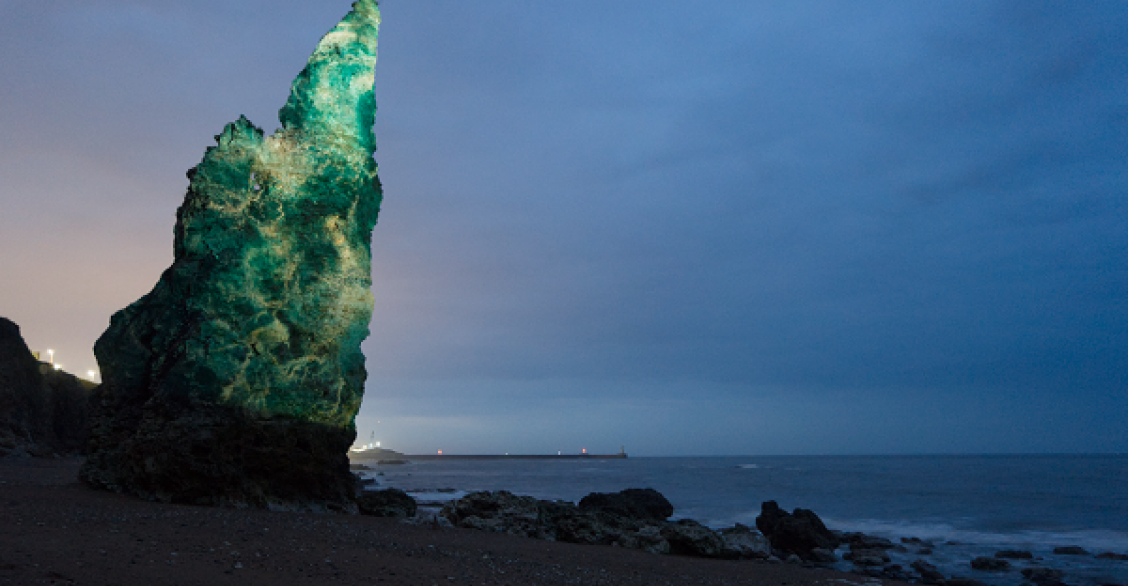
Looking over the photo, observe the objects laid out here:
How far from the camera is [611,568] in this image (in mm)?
12461

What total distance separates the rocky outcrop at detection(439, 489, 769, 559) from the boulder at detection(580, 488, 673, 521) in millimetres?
6171

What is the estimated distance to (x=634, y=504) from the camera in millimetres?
25984

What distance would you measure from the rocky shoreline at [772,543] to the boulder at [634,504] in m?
0.69

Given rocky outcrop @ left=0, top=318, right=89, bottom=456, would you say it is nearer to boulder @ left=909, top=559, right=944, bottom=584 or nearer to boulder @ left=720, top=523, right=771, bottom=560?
boulder @ left=720, top=523, right=771, bottom=560

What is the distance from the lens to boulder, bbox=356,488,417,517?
17.0m

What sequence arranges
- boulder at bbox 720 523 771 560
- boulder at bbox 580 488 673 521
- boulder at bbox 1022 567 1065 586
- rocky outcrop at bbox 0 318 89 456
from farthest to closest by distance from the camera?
rocky outcrop at bbox 0 318 89 456 → boulder at bbox 580 488 673 521 → boulder at bbox 1022 567 1065 586 → boulder at bbox 720 523 771 560

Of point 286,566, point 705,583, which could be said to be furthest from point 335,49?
point 705,583

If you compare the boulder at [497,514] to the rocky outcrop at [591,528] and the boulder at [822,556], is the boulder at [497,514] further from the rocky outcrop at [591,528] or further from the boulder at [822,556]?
the boulder at [822,556]

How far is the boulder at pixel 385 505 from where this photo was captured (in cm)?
1700

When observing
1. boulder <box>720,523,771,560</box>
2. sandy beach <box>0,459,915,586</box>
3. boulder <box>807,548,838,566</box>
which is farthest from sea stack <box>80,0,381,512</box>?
boulder <box>807,548,838,566</box>

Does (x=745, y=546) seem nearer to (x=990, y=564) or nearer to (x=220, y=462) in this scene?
(x=990, y=564)

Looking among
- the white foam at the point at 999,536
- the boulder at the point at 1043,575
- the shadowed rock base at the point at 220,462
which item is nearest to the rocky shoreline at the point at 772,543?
the boulder at the point at 1043,575

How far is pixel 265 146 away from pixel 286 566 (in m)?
11.8

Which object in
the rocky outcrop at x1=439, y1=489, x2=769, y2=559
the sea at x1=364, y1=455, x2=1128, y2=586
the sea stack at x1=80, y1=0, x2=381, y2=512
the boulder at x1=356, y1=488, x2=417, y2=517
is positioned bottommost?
the sea at x1=364, y1=455, x2=1128, y2=586
